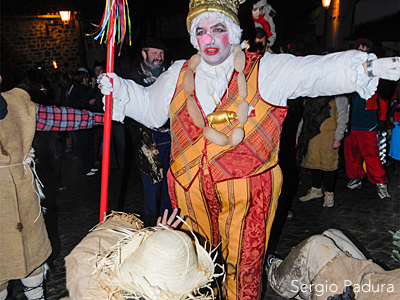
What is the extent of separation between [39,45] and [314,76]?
557 inches

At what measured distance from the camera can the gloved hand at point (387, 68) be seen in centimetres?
156

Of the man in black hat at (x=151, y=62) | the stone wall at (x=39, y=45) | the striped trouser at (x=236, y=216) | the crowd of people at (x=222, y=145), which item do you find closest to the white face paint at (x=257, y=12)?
the man in black hat at (x=151, y=62)

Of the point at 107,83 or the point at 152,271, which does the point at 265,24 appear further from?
the point at 152,271

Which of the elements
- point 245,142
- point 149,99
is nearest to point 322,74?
point 245,142

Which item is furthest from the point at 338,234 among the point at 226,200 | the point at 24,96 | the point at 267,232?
the point at 24,96

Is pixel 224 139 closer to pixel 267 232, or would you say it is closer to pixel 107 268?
pixel 267 232

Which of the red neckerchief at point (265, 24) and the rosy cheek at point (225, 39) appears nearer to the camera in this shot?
the rosy cheek at point (225, 39)

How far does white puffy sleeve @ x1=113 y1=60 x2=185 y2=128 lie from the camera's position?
2.23 meters

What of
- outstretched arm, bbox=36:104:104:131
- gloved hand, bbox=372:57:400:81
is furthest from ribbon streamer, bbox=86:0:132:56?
gloved hand, bbox=372:57:400:81

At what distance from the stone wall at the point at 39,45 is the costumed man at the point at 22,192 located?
40.3ft

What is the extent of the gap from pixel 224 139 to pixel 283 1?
726 inches

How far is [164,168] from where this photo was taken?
356cm

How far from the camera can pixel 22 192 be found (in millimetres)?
2191

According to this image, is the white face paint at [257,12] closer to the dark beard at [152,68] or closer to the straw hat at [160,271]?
the dark beard at [152,68]
